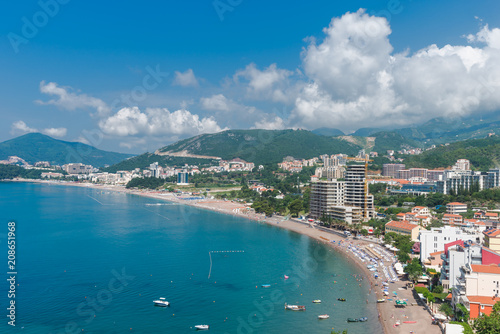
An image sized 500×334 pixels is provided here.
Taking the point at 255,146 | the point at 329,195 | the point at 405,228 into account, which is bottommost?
the point at 405,228

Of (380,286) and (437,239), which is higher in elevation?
(437,239)

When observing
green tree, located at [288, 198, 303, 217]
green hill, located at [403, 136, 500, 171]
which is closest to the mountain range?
green hill, located at [403, 136, 500, 171]

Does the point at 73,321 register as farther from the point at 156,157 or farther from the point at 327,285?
the point at 156,157

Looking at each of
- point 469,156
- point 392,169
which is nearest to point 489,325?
point 469,156

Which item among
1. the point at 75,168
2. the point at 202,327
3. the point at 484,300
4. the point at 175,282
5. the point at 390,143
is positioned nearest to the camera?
the point at 484,300

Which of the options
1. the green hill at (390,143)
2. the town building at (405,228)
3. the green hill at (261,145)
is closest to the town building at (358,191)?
the town building at (405,228)

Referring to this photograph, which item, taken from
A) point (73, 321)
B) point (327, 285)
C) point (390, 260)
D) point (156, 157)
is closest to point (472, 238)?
point (390, 260)

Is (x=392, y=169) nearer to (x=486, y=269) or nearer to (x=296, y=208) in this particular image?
(x=296, y=208)
